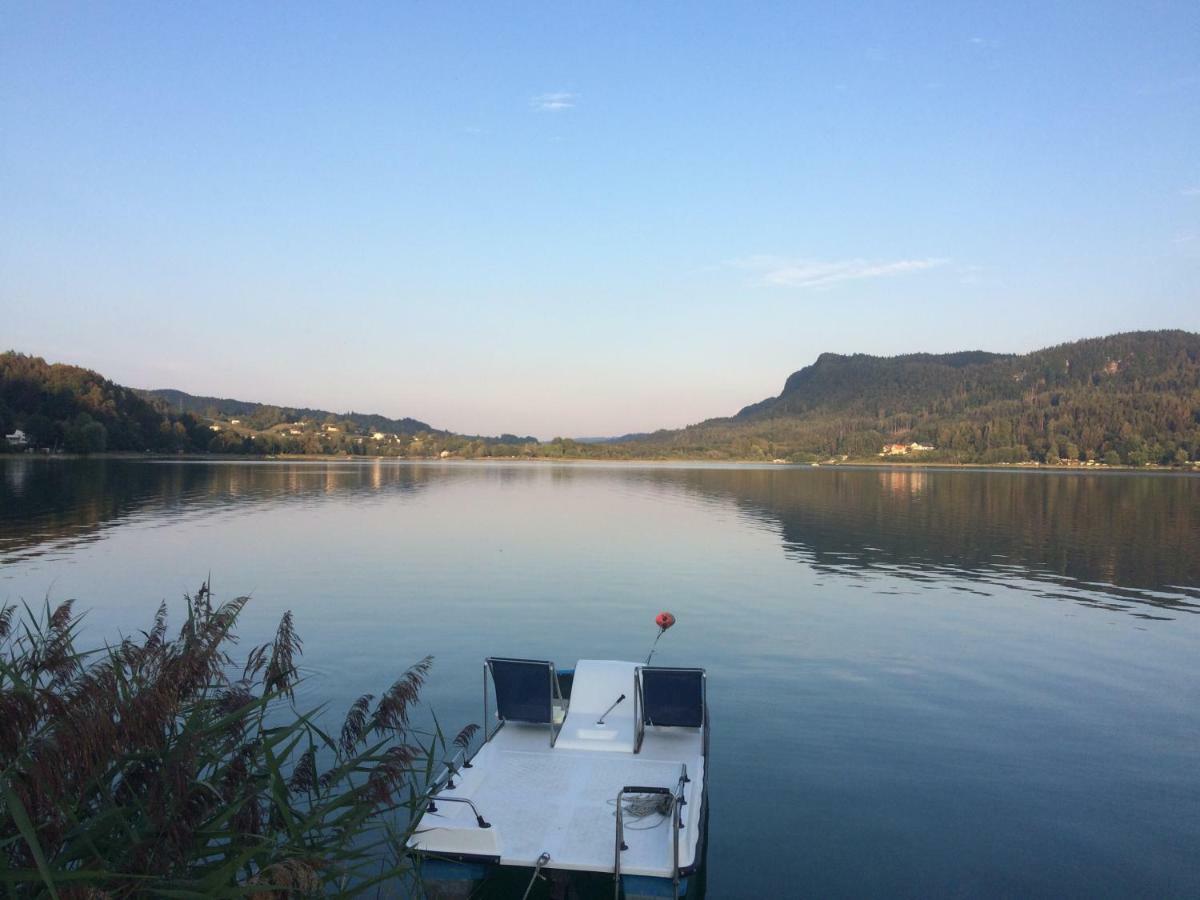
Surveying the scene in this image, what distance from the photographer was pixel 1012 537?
175 feet

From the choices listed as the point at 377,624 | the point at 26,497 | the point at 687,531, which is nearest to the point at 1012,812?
the point at 377,624

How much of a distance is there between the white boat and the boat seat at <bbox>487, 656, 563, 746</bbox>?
0.06 feet

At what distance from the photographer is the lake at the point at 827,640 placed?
12398mm

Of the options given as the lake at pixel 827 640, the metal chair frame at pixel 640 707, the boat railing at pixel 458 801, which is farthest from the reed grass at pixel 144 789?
the lake at pixel 827 640

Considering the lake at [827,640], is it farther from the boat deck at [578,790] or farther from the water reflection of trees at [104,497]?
the boat deck at [578,790]

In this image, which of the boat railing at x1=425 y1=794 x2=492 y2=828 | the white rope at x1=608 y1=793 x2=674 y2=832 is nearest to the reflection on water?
the white rope at x1=608 y1=793 x2=674 y2=832

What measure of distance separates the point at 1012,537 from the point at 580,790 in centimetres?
4969

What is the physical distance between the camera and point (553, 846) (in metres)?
9.77

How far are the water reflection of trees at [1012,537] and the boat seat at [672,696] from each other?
25352mm

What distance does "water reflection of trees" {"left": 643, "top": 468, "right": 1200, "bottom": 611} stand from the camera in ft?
125

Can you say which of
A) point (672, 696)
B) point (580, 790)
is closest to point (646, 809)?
point (580, 790)

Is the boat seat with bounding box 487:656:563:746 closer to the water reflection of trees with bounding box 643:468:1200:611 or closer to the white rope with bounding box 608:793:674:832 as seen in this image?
the white rope with bounding box 608:793:674:832

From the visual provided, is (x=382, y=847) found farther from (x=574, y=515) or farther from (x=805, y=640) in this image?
(x=574, y=515)

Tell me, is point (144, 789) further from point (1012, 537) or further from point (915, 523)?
point (915, 523)
